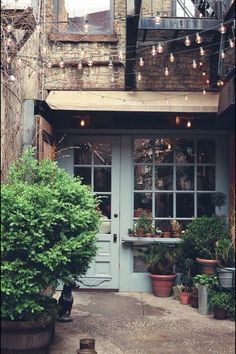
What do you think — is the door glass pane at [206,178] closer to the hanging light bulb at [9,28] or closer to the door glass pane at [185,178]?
the door glass pane at [185,178]

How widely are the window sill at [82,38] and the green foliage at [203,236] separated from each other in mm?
3598

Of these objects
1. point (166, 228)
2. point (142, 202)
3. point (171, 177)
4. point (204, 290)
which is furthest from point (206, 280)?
point (171, 177)

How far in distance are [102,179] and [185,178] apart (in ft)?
5.04

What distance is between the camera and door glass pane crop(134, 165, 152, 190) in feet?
32.4

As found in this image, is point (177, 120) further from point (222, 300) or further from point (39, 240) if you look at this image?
point (39, 240)

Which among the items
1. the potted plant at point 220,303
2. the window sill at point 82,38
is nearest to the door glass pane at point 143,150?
the window sill at point 82,38

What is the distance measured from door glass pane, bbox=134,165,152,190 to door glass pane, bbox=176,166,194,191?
52 centimetres

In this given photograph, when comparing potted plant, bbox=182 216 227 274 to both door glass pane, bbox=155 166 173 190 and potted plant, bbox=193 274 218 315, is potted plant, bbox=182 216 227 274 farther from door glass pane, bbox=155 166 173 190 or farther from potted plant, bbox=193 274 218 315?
door glass pane, bbox=155 166 173 190

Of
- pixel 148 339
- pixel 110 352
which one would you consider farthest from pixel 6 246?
pixel 148 339

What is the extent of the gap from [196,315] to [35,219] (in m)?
3.46

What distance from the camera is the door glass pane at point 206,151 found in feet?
32.4

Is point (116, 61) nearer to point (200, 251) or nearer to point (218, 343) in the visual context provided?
point (200, 251)

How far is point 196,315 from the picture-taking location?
802 centimetres

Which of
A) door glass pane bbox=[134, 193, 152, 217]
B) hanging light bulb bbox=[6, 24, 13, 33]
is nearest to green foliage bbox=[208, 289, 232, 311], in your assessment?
door glass pane bbox=[134, 193, 152, 217]
